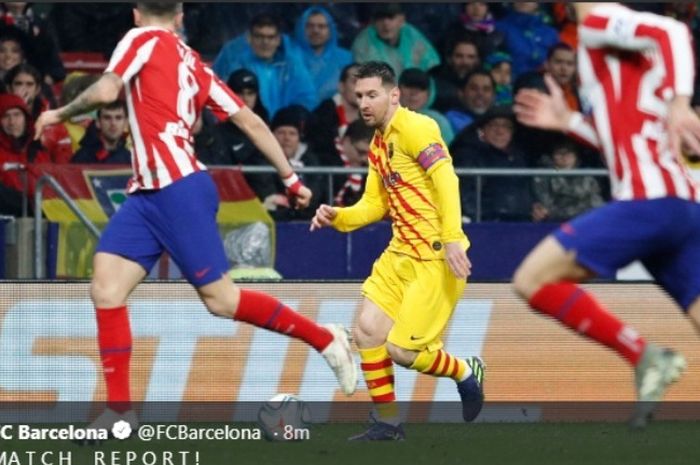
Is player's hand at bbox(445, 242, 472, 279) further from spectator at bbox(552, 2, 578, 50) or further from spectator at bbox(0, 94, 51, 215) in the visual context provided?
spectator at bbox(552, 2, 578, 50)

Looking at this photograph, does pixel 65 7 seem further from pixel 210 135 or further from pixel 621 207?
pixel 621 207

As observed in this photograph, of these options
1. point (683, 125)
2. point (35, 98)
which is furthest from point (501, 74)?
point (683, 125)

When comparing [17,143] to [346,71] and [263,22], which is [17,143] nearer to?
[263,22]

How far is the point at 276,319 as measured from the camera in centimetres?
869

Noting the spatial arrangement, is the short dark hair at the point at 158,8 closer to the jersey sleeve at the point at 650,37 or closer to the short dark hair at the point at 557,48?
the jersey sleeve at the point at 650,37

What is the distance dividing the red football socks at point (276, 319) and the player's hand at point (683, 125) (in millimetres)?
2420

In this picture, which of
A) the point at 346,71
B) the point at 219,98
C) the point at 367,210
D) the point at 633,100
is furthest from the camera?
the point at 346,71

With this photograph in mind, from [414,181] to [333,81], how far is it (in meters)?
4.42

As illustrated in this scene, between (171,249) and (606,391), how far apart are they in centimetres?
A: 357

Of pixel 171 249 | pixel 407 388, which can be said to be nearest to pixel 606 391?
pixel 407 388

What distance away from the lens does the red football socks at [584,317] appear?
745 centimetres

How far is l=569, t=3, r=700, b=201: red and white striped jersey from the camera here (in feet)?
23.5

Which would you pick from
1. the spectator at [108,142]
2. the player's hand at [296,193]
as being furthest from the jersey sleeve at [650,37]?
the spectator at [108,142]

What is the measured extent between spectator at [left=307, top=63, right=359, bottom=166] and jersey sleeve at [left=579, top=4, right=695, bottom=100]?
20.0 ft
